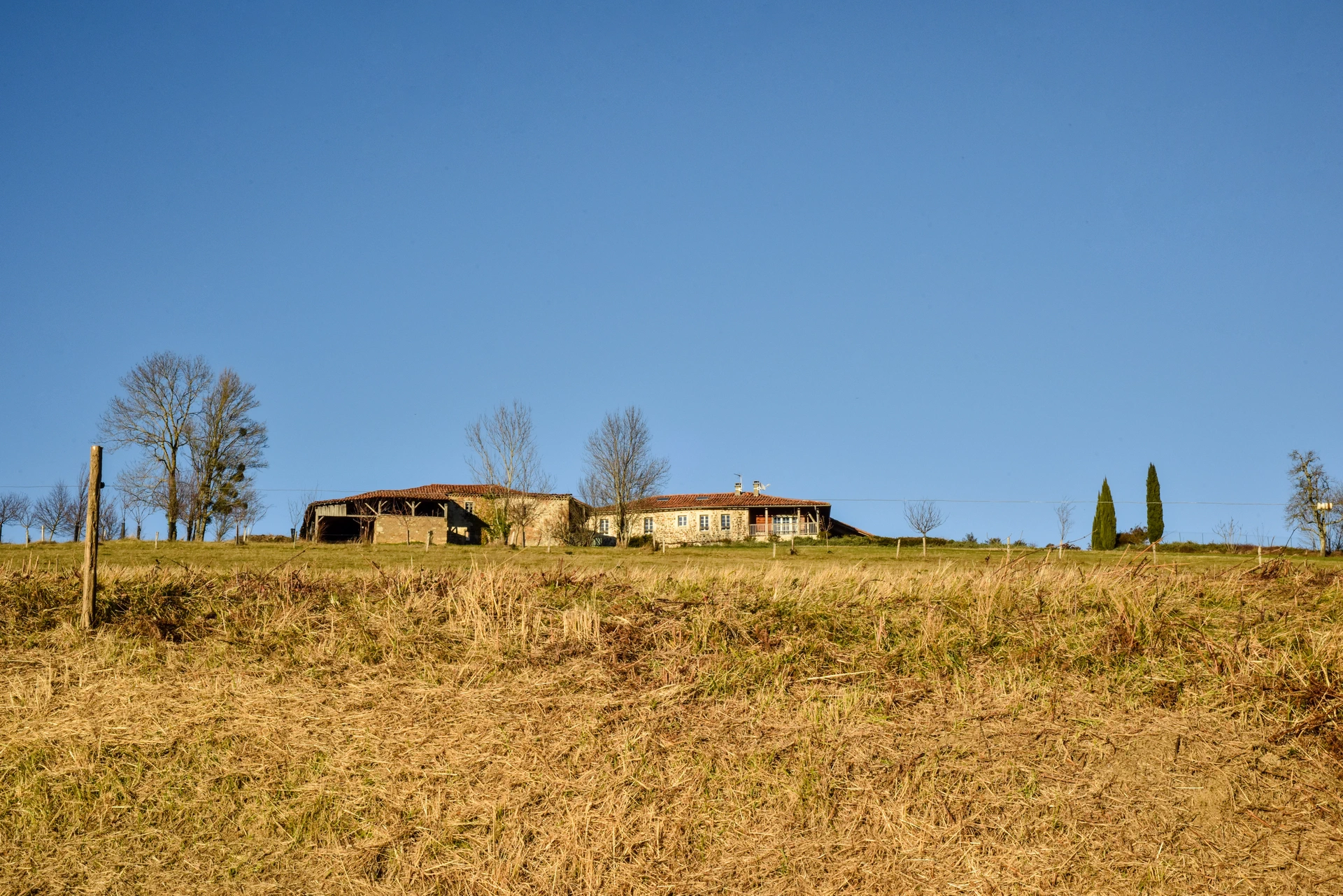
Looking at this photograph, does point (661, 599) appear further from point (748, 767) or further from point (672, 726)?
point (748, 767)

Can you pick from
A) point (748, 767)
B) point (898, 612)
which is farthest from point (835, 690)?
point (898, 612)

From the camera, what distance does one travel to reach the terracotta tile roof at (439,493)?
59.9 metres

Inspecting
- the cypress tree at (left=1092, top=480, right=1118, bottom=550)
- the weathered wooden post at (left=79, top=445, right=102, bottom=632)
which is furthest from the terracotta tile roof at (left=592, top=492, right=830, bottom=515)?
the weathered wooden post at (left=79, top=445, right=102, bottom=632)

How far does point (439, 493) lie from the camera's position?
71.1 meters

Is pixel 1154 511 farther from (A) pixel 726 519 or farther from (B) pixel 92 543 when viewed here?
(B) pixel 92 543

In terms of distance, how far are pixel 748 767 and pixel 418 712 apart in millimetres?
3246

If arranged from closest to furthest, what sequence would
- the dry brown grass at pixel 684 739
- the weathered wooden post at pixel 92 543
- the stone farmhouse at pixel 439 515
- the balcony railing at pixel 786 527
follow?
1. the dry brown grass at pixel 684 739
2. the weathered wooden post at pixel 92 543
3. the stone farmhouse at pixel 439 515
4. the balcony railing at pixel 786 527

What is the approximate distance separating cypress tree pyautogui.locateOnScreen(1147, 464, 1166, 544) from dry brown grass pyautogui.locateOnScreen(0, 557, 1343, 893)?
177ft

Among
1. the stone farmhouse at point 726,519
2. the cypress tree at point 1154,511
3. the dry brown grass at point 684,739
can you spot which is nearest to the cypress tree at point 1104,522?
the cypress tree at point 1154,511

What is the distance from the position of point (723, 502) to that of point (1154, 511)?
30.1 m

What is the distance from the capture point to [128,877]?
22.1 feet

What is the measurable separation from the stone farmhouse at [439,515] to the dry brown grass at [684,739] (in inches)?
1695

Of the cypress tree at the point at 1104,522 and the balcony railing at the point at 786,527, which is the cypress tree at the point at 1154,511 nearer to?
the cypress tree at the point at 1104,522

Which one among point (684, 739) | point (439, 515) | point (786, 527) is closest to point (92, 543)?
point (684, 739)
